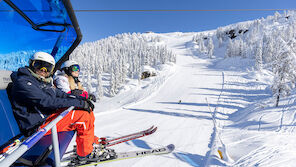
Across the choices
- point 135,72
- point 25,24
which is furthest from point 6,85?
point 135,72

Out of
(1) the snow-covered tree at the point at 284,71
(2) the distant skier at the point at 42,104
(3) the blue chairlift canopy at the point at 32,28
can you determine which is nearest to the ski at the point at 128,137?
(2) the distant skier at the point at 42,104

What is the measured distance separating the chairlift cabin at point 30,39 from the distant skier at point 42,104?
412 millimetres

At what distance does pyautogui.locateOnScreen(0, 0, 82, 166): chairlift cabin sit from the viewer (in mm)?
2504

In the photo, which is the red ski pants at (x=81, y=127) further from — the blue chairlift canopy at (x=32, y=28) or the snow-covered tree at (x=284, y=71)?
the snow-covered tree at (x=284, y=71)

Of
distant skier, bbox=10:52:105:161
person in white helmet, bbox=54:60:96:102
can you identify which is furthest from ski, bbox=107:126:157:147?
person in white helmet, bbox=54:60:96:102

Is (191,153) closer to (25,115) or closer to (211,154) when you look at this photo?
(211,154)

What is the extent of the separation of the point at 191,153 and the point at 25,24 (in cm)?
616

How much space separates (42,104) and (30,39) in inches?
110

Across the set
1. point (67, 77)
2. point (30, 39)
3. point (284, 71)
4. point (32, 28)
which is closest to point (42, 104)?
point (67, 77)

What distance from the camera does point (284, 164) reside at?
253cm

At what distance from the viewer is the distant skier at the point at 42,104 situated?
2.16m

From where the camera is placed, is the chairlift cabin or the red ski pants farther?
the red ski pants

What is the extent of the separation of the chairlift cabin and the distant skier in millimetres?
412

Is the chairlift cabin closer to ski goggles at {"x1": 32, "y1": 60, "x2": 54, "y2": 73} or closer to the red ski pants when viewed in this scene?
the red ski pants
